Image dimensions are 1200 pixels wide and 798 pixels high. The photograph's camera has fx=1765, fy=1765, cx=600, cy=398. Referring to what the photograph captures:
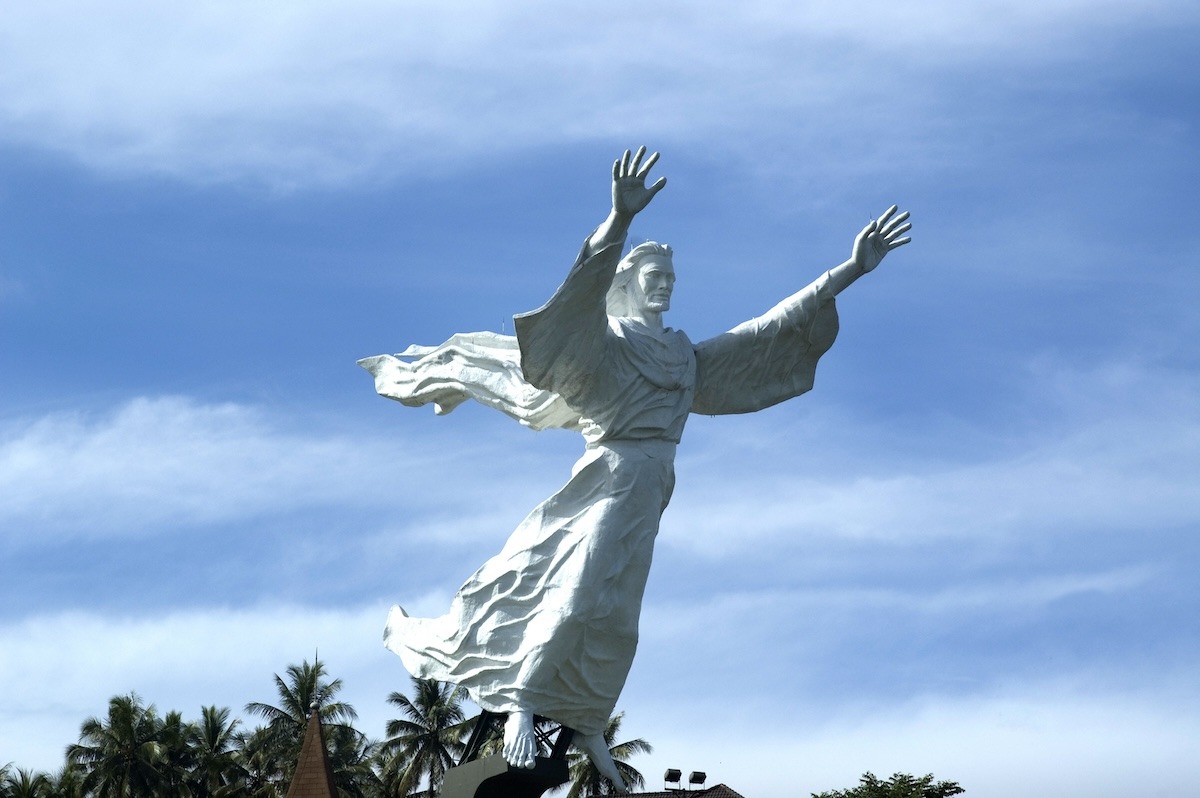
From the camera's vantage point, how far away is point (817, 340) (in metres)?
15.6

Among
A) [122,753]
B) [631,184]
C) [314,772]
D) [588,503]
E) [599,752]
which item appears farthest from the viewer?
[122,753]

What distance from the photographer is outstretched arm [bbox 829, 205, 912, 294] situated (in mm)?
15250

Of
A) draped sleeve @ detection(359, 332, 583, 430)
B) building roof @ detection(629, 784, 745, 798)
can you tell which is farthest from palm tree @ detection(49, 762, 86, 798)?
draped sleeve @ detection(359, 332, 583, 430)

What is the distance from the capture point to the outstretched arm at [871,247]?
1525cm

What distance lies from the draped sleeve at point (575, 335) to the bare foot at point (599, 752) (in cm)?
280

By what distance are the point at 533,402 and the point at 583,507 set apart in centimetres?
119

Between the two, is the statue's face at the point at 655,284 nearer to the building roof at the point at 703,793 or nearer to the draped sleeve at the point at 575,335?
the draped sleeve at the point at 575,335

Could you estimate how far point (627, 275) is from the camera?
1550 cm

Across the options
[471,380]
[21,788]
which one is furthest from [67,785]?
[471,380]

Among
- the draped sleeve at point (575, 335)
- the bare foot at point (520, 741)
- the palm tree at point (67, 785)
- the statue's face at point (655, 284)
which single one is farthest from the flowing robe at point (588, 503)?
the palm tree at point (67, 785)

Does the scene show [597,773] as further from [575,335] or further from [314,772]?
[575,335]

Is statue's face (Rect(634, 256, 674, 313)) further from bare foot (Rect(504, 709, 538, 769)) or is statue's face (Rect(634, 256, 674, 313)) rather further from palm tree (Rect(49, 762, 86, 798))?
palm tree (Rect(49, 762, 86, 798))

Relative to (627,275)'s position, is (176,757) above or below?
above

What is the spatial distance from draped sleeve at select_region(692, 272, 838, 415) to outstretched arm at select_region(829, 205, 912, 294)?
124 millimetres
